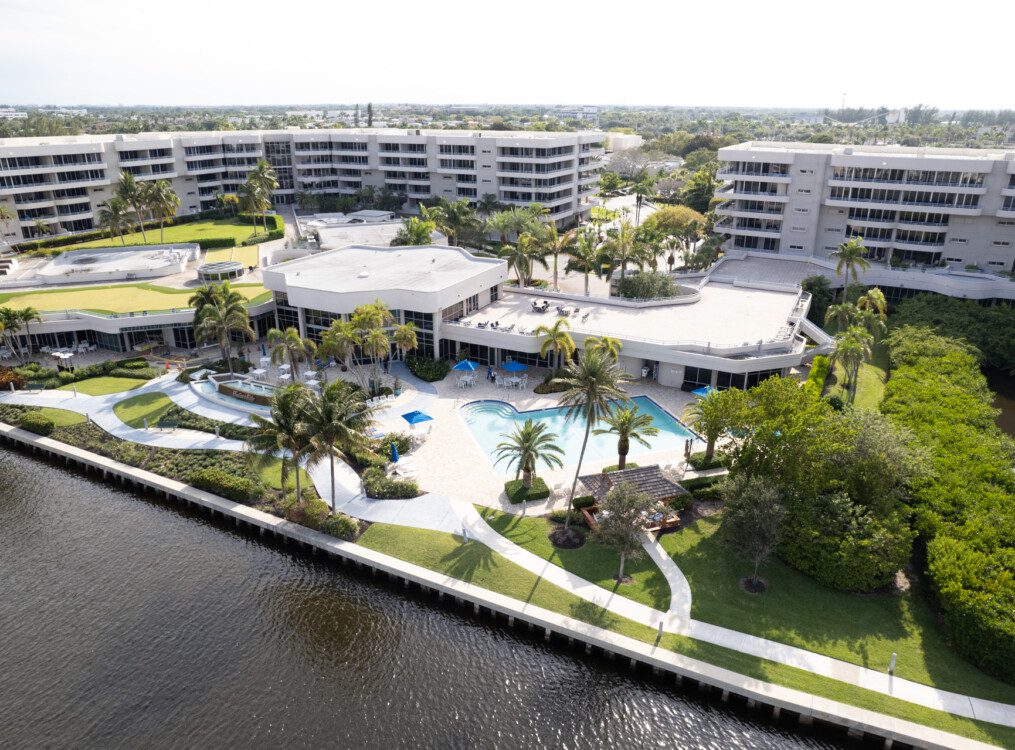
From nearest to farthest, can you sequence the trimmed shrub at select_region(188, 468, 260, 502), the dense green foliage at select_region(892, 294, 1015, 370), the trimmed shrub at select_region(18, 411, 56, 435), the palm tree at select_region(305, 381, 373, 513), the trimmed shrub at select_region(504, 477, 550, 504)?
the palm tree at select_region(305, 381, 373, 513)
the trimmed shrub at select_region(504, 477, 550, 504)
the trimmed shrub at select_region(188, 468, 260, 502)
the trimmed shrub at select_region(18, 411, 56, 435)
the dense green foliage at select_region(892, 294, 1015, 370)

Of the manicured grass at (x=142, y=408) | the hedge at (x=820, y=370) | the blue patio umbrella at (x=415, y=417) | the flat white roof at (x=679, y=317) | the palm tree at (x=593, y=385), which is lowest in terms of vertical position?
the manicured grass at (x=142, y=408)

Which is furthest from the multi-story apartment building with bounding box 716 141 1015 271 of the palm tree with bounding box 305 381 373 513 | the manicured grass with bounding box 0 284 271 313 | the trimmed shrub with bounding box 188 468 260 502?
the trimmed shrub with bounding box 188 468 260 502

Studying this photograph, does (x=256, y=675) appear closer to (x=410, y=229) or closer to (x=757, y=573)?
(x=757, y=573)

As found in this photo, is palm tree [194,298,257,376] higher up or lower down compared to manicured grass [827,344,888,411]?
higher up

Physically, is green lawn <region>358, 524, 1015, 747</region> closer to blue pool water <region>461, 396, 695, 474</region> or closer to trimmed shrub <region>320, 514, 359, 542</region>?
trimmed shrub <region>320, 514, 359, 542</region>

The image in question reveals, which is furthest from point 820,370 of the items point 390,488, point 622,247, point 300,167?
point 300,167

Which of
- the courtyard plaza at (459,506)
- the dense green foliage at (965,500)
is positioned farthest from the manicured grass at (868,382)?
the courtyard plaza at (459,506)

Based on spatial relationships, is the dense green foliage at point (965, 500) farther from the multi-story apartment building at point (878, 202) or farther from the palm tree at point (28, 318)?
the palm tree at point (28, 318)
